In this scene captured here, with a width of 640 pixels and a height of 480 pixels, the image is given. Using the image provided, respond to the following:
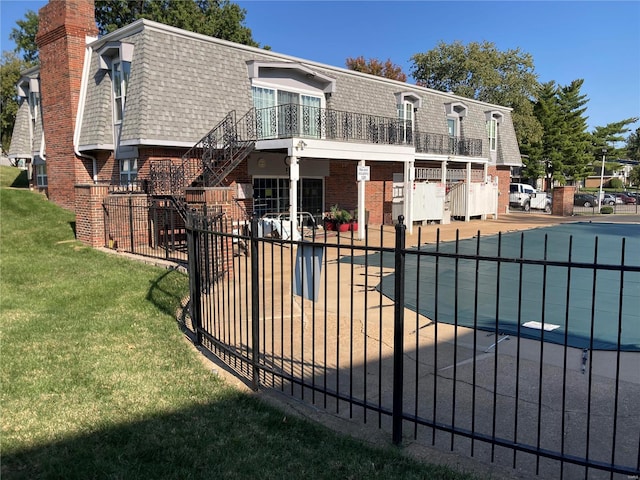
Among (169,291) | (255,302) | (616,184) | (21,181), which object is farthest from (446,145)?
(616,184)

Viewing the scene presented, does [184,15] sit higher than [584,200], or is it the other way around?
[184,15]

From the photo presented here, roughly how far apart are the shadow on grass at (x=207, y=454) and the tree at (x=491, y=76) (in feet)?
142

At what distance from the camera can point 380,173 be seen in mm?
22484

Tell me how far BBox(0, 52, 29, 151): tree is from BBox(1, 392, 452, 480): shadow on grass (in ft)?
132

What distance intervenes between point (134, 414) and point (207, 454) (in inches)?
36.7

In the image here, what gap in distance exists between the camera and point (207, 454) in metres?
3.38

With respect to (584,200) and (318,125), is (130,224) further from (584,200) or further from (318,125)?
(584,200)

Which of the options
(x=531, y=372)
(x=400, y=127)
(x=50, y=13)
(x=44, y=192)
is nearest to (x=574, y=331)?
(x=531, y=372)

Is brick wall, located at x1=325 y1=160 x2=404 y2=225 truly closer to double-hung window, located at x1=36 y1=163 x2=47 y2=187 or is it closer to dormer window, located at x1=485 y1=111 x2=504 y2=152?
dormer window, located at x1=485 y1=111 x2=504 y2=152

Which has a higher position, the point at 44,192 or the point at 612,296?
the point at 44,192

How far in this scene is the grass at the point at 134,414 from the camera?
3.21 meters

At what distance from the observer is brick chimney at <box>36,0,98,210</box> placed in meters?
16.8

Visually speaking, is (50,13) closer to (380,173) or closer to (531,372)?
(380,173)

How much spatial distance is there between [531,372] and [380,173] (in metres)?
18.0
